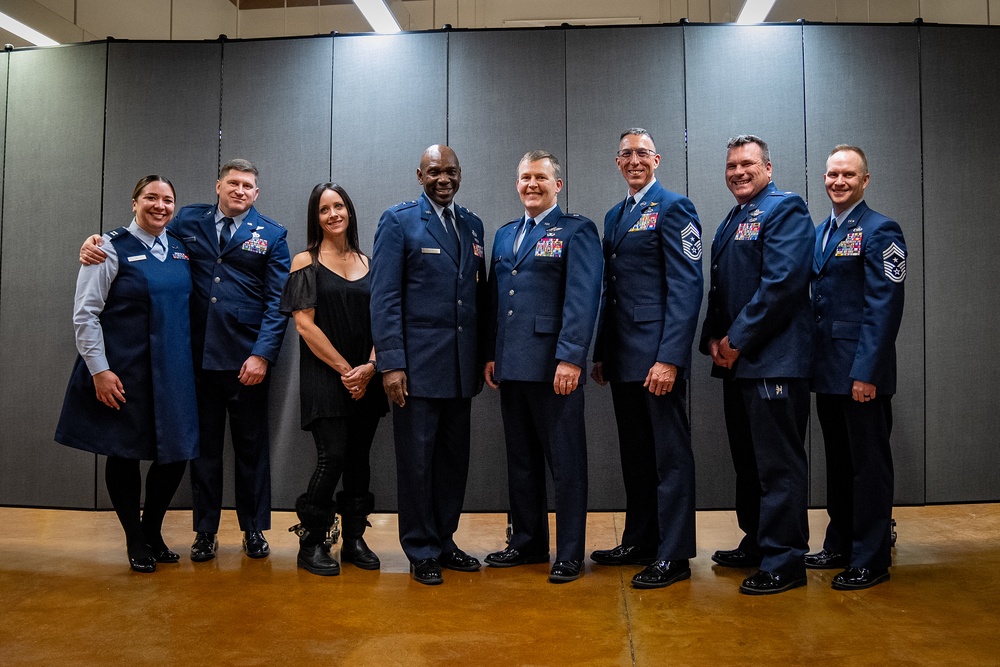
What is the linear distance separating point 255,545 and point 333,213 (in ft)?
5.13

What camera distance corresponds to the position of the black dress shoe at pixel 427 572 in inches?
122

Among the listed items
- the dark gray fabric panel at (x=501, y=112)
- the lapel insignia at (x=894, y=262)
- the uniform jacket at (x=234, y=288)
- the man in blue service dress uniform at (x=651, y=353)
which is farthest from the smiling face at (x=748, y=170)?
the uniform jacket at (x=234, y=288)

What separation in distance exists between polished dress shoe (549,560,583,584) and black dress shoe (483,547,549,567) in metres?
0.24

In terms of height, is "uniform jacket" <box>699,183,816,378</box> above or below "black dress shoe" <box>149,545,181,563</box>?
above

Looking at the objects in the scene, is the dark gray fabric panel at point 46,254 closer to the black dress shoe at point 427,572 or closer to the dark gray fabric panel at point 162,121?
the dark gray fabric panel at point 162,121

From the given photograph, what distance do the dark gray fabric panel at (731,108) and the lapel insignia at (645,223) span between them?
4.18ft

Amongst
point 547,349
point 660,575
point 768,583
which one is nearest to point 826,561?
point 768,583

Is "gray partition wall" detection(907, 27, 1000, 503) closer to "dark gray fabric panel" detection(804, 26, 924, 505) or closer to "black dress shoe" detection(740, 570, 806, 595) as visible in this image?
"dark gray fabric panel" detection(804, 26, 924, 505)

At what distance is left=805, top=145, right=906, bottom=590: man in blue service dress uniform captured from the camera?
3051 millimetres

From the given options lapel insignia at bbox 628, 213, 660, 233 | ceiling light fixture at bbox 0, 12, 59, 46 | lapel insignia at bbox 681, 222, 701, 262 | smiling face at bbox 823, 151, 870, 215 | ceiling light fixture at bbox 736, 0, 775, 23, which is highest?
ceiling light fixture at bbox 0, 12, 59, 46

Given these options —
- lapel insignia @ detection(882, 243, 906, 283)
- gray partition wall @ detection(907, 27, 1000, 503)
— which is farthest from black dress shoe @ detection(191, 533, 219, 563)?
gray partition wall @ detection(907, 27, 1000, 503)

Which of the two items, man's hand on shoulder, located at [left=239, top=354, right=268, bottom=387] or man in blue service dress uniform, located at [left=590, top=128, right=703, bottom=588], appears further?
man's hand on shoulder, located at [left=239, top=354, right=268, bottom=387]

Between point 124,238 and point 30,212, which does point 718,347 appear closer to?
point 124,238

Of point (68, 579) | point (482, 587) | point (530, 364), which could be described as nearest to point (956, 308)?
point (530, 364)
